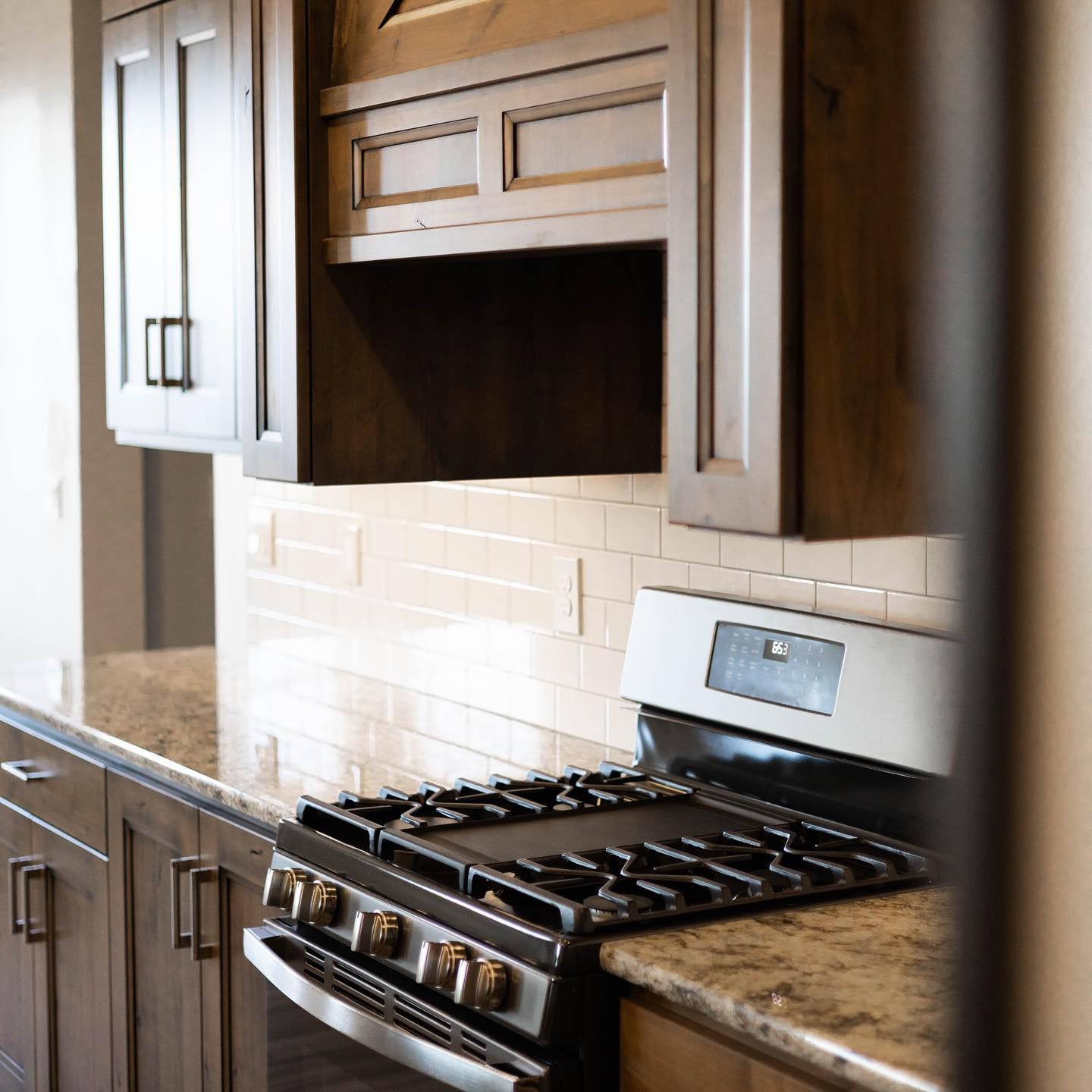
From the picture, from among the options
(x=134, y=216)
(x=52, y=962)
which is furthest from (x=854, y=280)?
(x=52, y=962)

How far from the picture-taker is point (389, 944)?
5.06 ft

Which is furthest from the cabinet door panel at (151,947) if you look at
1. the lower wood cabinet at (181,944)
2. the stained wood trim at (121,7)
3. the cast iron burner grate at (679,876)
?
the stained wood trim at (121,7)

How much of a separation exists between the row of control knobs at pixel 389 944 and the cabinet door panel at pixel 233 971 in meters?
0.23

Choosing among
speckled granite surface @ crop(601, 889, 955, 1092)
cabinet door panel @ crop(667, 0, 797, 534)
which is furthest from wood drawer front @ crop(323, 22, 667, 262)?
speckled granite surface @ crop(601, 889, 955, 1092)

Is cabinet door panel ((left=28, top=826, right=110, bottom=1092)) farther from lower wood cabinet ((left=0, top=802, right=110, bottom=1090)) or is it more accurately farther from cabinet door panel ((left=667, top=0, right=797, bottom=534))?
cabinet door panel ((left=667, top=0, right=797, bottom=534))

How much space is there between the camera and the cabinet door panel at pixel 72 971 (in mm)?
2434

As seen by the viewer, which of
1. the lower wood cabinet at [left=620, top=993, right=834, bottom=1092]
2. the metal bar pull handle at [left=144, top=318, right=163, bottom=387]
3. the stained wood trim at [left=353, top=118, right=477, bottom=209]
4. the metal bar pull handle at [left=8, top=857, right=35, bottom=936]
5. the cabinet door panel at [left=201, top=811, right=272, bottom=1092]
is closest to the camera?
the lower wood cabinet at [left=620, top=993, right=834, bottom=1092]

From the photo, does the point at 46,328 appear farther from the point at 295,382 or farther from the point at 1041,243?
the point at 1041,243

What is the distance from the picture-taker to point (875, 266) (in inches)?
56.5

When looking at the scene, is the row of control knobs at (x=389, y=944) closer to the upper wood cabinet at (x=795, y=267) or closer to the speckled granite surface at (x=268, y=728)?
the speckled granite surface at (x=268, y=728)

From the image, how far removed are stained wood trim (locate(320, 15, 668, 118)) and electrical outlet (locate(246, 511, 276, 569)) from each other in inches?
49.7

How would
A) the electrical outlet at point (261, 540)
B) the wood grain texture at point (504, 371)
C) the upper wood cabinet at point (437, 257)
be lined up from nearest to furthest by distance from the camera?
1. the upper wood cabinet at point (437, 257)
2. the wood grain texture at point (504, 371)
3. the electrical outlet at point (261, 540)

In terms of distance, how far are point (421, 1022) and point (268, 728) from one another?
1.01m

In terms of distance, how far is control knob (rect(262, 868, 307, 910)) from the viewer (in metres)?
1.72
